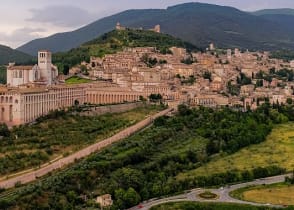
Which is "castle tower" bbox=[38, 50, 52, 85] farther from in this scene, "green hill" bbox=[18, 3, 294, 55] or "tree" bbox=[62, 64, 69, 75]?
"green hill" bbox=[18, 3, 294, 55]

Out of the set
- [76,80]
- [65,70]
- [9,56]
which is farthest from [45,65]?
[9,56]

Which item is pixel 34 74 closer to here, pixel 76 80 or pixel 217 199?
pixel 76 80

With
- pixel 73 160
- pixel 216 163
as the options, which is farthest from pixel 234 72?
pixel 73 160

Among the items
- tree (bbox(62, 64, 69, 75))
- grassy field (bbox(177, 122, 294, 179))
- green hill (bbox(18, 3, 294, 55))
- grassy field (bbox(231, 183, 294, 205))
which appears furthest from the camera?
green hill (bbox(18, 3, 294, 55))

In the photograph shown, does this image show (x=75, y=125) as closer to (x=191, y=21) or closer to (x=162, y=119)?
(x=162, y=119)

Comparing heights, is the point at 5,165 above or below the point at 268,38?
below

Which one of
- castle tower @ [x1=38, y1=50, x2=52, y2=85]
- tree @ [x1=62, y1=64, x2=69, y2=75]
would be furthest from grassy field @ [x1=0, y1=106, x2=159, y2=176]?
tree @ [x1=62, y1=64, x2=69, y2=75]
